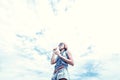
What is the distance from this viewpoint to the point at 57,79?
9.31 meters

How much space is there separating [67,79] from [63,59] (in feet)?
2.02

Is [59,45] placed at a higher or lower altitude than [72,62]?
higher

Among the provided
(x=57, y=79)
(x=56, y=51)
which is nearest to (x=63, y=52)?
(x=56, y=51)

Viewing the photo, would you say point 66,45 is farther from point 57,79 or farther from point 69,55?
point 57,79

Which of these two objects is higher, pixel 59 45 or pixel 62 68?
pixel 59 45

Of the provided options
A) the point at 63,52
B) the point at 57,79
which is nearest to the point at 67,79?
the point at 57,79

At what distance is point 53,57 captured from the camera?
9.75 meters

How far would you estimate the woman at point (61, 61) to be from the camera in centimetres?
924

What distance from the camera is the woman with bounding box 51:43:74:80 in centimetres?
924

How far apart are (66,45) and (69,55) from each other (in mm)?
436

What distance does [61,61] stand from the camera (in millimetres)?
9430

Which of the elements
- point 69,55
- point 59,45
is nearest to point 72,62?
point 69,55

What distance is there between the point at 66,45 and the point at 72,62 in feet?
2.21

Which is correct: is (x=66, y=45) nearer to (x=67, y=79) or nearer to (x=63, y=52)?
(x=63, y=52)
